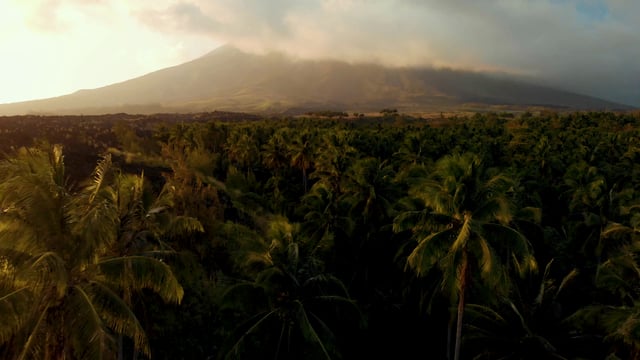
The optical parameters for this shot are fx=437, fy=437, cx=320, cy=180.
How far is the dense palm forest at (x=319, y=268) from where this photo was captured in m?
11.2

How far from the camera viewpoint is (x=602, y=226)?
33875 mm

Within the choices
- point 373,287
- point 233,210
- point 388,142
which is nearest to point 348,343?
point 373,287

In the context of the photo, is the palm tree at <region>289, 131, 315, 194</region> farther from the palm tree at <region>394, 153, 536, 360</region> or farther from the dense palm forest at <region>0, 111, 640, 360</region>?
the palm tree at <region>394, 153, 536, 360</region>

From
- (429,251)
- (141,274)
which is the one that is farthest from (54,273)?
(429,251)

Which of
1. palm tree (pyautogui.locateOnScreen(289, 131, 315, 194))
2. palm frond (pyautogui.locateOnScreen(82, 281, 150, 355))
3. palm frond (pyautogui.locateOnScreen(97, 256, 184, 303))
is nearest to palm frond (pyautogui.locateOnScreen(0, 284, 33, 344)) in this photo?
palm frond (pyautogui.locateOnScreen(82, 281, 150, 355))

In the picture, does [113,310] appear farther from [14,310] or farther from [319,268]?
[319,268]

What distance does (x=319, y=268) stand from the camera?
23141 millimetres

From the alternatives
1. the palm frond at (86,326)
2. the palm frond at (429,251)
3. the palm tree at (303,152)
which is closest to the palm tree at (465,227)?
the palm frond at (429,251)

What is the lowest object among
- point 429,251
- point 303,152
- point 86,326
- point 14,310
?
point 303,152

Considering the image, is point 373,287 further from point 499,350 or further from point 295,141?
point 295,141

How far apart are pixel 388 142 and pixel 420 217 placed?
52.0 metres

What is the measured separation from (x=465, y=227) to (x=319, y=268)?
27.0 feet

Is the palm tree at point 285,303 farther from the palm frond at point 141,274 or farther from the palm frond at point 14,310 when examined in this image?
the palm frond at point 14,310

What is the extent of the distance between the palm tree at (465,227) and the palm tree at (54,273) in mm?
12100
